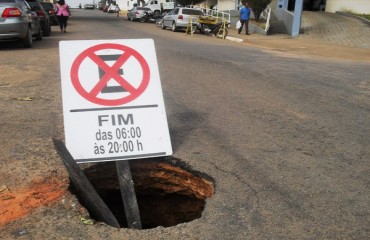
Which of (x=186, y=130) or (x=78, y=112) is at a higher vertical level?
(x=78, y=112)

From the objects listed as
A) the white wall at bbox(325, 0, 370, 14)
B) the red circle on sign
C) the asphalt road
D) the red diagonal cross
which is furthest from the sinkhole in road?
the white wall at bbox(325, 0, 370, 14)

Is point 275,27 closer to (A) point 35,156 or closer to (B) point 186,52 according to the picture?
(B) point 186,52

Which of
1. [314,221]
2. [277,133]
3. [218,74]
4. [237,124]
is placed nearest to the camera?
[314,221]

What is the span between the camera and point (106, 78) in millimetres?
4180

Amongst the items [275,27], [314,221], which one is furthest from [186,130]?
[275,27]

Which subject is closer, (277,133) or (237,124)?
(277,133)

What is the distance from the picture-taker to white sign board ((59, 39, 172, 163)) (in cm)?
402

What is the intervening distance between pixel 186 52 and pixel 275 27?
52.5 ft

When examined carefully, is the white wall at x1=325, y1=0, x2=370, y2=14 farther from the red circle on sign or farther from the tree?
the red circle on sign

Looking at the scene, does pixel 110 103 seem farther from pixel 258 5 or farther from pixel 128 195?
pixel 258 5

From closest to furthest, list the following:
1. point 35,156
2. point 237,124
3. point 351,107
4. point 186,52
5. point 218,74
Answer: point 35,156
point 237,124
point 351,107
point 218,74
point 186,52

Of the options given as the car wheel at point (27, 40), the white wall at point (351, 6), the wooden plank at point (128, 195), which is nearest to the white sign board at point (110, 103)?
the wooden plank at point (128, 195)

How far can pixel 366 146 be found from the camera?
17.2ft

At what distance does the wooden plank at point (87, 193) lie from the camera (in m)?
3.52
